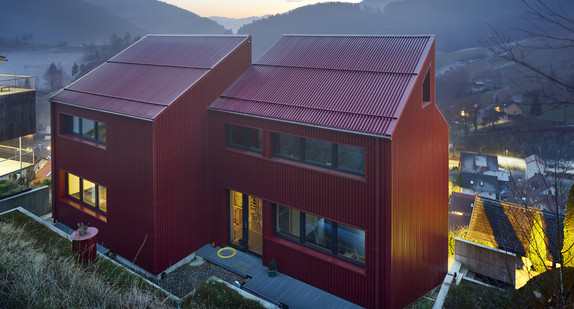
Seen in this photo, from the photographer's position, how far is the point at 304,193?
446 inches

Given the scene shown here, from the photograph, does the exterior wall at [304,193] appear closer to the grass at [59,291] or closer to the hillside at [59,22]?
the grass at [59,291]

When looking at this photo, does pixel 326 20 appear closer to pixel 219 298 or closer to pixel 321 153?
pixel 321 153

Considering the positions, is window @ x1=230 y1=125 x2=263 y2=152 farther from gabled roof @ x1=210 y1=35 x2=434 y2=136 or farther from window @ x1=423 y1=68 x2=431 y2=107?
window @ x1=423 y1=68 x2=431 y2=107

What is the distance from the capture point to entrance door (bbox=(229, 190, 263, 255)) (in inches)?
521

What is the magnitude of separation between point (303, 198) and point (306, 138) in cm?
166

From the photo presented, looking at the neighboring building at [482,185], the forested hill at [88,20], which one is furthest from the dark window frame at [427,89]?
the forested hill at [88,20]

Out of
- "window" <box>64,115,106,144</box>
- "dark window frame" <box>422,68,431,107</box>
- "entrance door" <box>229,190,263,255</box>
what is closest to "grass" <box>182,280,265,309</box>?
"entrance door" <box>229,190,263,255</box>

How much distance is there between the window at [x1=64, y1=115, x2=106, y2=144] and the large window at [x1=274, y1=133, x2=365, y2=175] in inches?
233

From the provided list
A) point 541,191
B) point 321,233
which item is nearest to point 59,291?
point 321,233

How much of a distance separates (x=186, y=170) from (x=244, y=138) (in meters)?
2.05

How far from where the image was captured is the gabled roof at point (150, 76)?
12.4m

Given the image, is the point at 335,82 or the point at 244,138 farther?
the point at 244,138

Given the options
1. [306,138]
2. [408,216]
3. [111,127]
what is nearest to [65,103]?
[111,127]

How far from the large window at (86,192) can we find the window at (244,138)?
4677 mm
